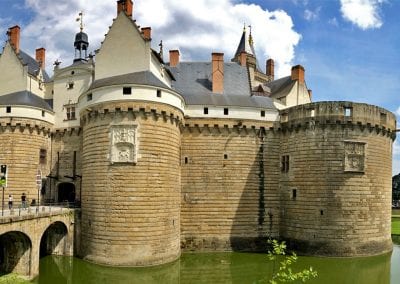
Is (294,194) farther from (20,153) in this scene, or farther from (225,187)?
(20,153)

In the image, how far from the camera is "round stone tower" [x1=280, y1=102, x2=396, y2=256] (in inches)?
1051

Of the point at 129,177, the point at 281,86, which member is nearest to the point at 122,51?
the point at 129,177

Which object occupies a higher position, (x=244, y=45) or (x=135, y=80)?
(x=244, y=45)

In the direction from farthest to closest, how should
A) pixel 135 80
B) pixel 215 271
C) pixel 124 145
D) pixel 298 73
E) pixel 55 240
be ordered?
pixel 298 73, pixel 55 240, pixel 135 80, pixel 124 145, pixel 215 271

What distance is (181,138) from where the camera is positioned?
2858 centimetres

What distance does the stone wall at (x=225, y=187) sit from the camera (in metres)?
28.0

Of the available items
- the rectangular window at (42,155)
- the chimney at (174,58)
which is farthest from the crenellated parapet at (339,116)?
the rectangular window at (42,155)

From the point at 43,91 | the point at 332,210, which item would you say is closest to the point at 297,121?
the point at 332,210

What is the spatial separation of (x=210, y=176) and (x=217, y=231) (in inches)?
153

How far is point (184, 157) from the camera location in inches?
1124

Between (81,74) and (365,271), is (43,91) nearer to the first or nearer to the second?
(81,74)

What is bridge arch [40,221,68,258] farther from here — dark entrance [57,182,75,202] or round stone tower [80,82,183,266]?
dark entrance [57,182,75,202]

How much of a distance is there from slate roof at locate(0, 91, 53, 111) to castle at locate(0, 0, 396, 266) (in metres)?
0.12

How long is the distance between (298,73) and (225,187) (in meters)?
12.3
